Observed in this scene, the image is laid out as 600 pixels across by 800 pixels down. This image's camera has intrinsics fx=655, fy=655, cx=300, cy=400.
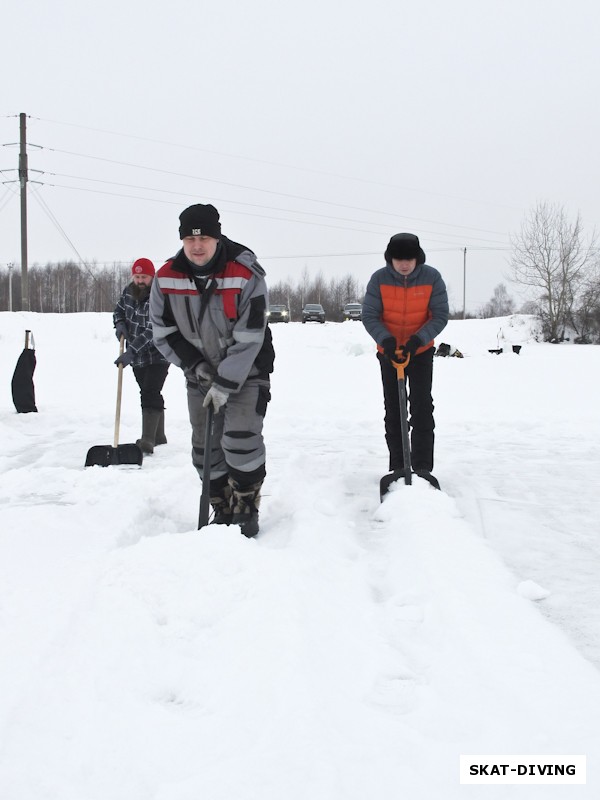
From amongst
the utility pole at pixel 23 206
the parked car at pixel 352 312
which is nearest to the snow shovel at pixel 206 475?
the utility pole at pixel 23 206

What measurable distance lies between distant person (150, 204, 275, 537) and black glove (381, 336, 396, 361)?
0.91 meters

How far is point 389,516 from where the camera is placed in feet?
12.5

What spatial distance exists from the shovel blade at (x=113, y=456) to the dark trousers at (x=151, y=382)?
2.33 feet

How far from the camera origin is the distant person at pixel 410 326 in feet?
14.1

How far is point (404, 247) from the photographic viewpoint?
167 inches

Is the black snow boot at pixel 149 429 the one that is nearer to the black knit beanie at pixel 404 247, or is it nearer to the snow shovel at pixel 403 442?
the snow shovel at pixel 403 442

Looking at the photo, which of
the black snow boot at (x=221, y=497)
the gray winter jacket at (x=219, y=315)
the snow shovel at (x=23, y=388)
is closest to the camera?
the gray winter jacket at (x=219, y=315)

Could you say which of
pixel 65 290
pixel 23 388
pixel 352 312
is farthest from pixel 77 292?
pixel 23 388

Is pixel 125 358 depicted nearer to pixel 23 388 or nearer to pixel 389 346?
pixel 389 346

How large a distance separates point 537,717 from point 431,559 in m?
1.19

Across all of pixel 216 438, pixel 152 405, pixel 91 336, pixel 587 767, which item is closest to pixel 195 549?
pixel 216 438

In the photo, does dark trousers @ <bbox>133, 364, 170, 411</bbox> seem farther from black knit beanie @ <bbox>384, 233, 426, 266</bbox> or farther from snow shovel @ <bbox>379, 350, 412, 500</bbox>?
black knit beanie @ <bbox>384, 233, 426, 266</bbox>

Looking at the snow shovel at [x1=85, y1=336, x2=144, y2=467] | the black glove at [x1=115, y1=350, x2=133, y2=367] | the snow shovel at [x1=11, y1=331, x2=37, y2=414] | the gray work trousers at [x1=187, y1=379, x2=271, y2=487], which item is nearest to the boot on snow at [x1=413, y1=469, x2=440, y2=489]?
the gray work trousers at [x1=187, y1=379, x2=271, y2=487]

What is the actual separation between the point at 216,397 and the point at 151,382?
268 cm
